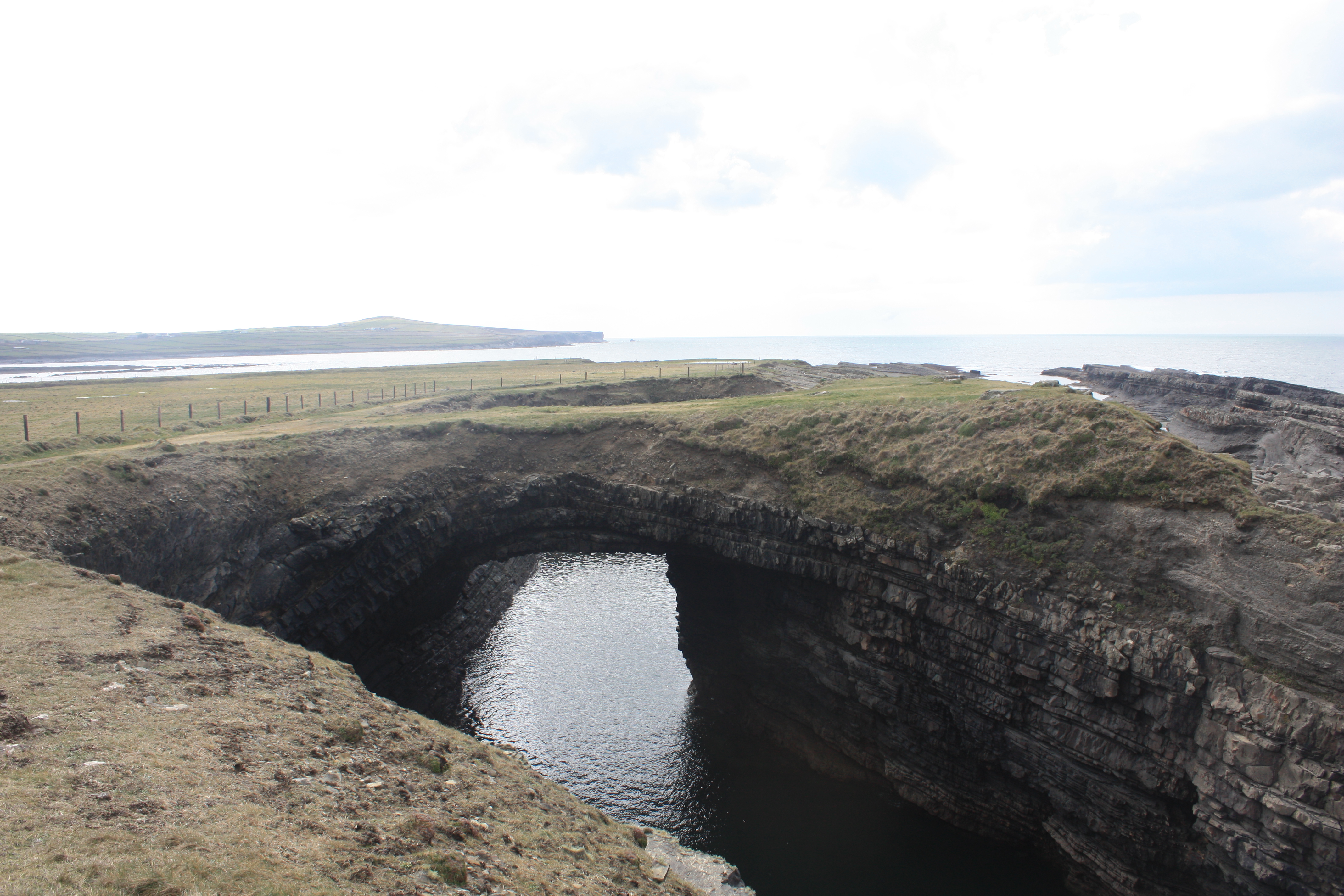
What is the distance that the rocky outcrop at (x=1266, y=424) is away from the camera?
3562 cm

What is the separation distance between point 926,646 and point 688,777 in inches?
471

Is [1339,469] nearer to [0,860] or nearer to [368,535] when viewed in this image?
[368,535]

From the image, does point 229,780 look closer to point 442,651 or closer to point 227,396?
point 442,651

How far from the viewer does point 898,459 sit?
2770 centimetres

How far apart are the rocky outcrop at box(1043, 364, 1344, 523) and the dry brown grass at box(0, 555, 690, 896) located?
26.0 m

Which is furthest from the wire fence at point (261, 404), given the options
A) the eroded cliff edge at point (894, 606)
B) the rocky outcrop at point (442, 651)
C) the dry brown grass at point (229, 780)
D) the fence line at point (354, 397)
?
the dry brown grass at point (229, 780)

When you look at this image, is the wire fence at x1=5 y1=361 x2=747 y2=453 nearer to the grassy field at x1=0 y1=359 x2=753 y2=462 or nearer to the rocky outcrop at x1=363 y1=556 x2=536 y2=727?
the grassy field at x1=0 y1=359 x2=753 y2=462

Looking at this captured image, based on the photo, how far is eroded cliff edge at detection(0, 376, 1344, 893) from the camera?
17.2 m

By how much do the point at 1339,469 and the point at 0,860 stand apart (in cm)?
6981

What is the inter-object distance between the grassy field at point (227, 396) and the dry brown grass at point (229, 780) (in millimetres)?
22786

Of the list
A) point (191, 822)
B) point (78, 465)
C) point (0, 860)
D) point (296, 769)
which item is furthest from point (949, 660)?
point (78, 465)

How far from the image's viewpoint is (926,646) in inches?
949

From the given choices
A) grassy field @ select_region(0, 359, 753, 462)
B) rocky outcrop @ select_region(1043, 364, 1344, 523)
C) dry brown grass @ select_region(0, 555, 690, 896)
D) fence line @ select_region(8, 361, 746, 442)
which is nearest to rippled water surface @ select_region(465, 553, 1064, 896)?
dry brown grass @ select_region(0, 555, 690, 896)

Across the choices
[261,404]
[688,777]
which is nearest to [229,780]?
[688,777]
